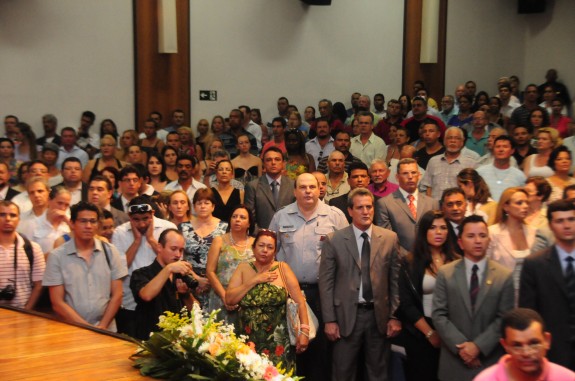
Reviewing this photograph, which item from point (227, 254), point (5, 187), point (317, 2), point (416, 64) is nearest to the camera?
point (227, 254)

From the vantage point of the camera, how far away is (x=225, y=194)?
23.6ft

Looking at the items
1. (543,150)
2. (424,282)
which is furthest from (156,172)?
(543,150)

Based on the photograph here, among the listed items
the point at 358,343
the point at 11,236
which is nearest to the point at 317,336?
the point at 358,343

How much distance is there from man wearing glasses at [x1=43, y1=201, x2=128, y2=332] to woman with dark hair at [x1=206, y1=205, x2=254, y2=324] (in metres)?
0.64

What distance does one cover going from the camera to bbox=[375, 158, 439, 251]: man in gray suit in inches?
239

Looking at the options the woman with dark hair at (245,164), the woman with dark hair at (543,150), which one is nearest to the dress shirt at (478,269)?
the woman with dark hair at (543,150)

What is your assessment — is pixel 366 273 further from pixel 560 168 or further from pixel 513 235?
pixel 560 168

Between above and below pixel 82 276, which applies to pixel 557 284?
above

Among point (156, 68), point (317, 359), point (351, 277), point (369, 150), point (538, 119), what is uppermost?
point (156, 68)

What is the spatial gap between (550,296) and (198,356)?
199cm

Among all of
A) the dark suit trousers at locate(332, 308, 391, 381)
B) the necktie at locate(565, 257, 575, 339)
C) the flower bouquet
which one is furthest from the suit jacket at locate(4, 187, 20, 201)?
the necktie at locate(565, 257, 575, 339)

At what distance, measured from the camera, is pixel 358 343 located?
5.48 metres

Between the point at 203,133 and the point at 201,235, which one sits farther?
the point at 203,133

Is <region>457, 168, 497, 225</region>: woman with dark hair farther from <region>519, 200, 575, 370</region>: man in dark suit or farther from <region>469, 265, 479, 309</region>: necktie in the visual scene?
<region>519, 200, 575, 370</region>: man in dark suit
